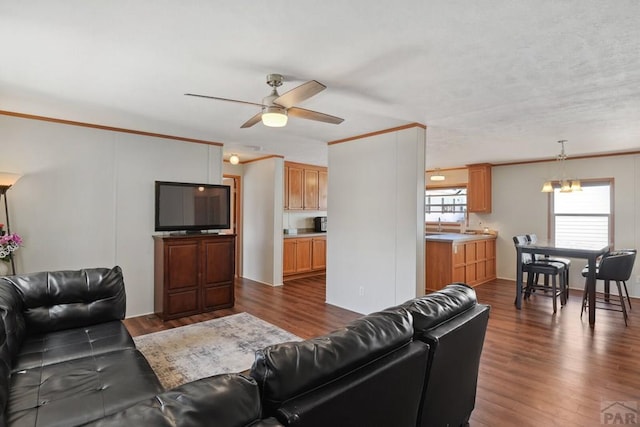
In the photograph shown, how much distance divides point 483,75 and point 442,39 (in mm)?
719

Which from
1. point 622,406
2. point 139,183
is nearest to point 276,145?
point 139,183

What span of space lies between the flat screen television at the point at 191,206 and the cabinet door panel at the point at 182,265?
1.27ft

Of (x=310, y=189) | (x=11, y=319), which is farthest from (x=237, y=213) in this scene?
(x=11, y=319)

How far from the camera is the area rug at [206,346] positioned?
111 inches

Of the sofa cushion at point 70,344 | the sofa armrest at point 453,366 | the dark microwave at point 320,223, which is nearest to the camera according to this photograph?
the sofa armrest at point 453,366

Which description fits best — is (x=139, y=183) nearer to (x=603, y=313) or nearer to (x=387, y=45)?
(x=387, y=45)

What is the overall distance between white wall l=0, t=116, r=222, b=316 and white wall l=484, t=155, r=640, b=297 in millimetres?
6044

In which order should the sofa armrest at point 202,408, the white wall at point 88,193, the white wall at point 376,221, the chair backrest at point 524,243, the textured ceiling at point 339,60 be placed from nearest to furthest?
the sofa armrest at point 202,408, the textured ceiling at point 339,60, the white wall at point 88,193, the white wall at point 376,221, the chair backrest at point 524,243

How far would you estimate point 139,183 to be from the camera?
4.28 metres

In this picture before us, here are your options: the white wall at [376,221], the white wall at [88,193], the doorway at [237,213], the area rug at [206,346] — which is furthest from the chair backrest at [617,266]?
the doorway at [237,213]

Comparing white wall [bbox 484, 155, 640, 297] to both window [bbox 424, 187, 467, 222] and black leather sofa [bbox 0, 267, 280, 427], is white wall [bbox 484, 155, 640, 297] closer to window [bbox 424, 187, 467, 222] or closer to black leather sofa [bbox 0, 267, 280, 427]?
window [bbox 424, 187, 467, 222]

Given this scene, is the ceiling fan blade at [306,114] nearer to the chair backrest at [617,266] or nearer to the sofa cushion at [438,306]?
the sofa cushion at [438,306]

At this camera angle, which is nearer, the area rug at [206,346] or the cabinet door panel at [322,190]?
the area rug at [206,346]

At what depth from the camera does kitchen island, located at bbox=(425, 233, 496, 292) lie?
5504 millimetres
